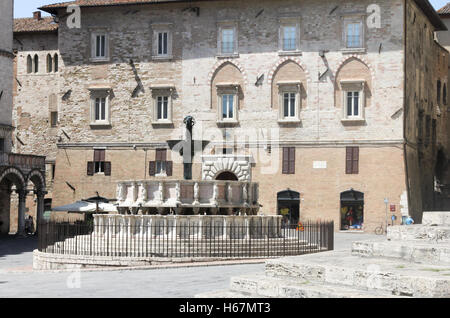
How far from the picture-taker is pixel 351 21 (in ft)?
134

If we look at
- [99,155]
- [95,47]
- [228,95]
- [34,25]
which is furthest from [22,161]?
[34,25]

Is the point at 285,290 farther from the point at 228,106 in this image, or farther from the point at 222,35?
the point at 222,35

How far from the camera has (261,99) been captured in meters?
42.0

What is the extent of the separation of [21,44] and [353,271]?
146 ft

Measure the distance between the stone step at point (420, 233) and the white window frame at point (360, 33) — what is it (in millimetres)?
27808

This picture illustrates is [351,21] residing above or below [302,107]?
above

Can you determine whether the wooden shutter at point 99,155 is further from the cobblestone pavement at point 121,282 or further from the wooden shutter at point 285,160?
the cobblestone pavement at point 121,282

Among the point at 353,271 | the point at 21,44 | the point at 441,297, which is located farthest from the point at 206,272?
the point at 21,44

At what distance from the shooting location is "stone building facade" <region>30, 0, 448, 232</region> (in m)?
40.2

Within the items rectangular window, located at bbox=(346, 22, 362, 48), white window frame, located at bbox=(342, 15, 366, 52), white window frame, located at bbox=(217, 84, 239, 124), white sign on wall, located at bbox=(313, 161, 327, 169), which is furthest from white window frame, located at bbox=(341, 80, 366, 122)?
white window frame, located at bbox=(217, 84, 239, 124)

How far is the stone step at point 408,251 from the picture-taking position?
11.2 meters

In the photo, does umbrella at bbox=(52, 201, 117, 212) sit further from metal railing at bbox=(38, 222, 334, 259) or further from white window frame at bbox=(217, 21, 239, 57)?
white window frame at bbox=(217, 21, 239, 57)

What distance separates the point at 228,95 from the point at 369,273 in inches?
1314
